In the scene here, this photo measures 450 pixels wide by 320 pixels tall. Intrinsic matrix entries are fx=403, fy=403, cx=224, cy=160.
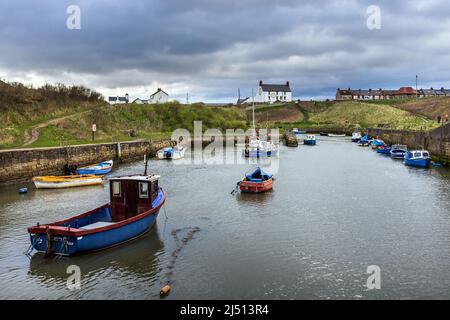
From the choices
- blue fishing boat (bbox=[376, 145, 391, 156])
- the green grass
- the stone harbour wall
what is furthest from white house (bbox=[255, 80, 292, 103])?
the stone harbour wall

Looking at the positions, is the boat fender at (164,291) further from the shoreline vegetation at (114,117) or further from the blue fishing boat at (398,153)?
the blue fishing boat at (398,153)

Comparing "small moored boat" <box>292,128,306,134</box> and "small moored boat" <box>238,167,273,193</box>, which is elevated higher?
"small moored boat" <box>292,128,306,134</box>

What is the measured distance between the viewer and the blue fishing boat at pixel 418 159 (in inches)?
1653

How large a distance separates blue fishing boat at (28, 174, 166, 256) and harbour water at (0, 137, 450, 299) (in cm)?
52

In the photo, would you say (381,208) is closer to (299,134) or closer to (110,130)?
(110,130)

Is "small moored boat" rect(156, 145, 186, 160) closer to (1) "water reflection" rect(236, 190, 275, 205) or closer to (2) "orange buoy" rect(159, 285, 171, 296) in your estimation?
(1) "water reflection" rect(236, 190, 275, 205)

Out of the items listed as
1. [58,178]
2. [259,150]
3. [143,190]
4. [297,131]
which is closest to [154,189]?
[143,190]

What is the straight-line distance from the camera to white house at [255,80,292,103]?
165 meters

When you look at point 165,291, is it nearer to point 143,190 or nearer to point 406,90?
point 143,190

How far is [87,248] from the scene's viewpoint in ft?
55.1

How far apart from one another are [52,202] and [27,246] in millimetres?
9511

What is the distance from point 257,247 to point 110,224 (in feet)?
21.5

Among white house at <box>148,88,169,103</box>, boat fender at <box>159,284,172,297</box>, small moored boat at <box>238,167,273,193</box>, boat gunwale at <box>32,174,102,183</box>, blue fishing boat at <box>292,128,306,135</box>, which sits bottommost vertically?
boat fender at <box>159,284,172,297</box>
